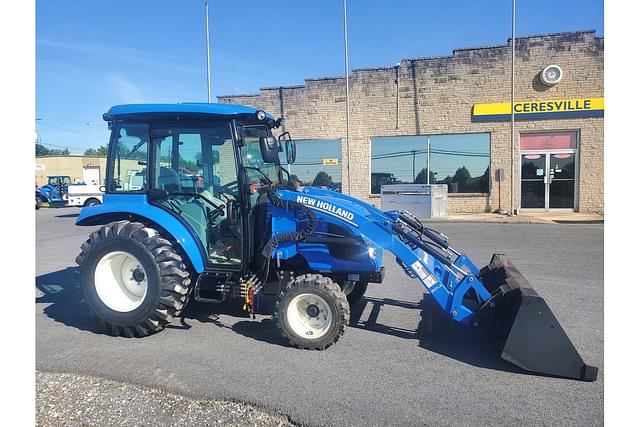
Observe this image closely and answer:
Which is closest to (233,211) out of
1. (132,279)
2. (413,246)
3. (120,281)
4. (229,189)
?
(229,189)

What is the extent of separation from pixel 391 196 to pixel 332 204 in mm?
13126

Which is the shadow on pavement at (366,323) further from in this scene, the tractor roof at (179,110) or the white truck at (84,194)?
the white truck at (84,194)

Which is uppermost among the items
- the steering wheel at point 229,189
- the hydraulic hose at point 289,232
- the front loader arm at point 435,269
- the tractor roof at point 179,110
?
the tractor roof at point 179,110

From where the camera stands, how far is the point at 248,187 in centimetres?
470

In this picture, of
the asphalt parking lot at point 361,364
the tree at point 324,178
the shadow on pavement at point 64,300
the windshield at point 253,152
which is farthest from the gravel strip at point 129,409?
the tree at point 324,178

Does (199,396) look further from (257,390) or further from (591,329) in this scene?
(591,329)

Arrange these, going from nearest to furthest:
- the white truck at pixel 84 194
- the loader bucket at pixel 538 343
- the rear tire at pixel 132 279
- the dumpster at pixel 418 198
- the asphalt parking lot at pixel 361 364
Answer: the asphalt parking lot at pixel 361 364 → the loader bucket at pixel 538 343 → the rear tire at pixel 132 279 → the dumpster at pixel 418 198 → the white truck at pixel 84 194

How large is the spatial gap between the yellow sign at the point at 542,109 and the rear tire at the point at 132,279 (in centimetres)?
1578

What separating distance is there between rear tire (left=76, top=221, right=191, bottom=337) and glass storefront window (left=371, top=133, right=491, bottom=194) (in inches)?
594

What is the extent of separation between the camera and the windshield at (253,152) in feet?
15.7

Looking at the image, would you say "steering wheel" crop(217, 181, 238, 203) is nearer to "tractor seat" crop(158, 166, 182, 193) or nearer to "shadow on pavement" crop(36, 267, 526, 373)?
"tractor seat" crop(158, 166, 182, 193)

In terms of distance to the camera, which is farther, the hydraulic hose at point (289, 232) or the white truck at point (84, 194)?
the white truck at point (84, 194)

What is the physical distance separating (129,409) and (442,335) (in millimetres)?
3074

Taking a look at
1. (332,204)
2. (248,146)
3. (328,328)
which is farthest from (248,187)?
(328,328)
